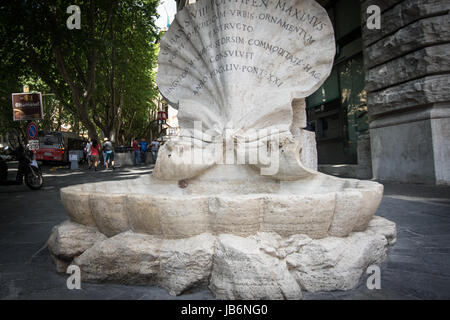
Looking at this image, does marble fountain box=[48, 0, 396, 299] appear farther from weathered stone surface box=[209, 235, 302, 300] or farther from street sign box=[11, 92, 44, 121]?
street sign box=[11, 92, 44, 121]

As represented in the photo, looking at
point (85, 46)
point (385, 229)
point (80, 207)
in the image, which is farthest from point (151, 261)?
point (85, 46)

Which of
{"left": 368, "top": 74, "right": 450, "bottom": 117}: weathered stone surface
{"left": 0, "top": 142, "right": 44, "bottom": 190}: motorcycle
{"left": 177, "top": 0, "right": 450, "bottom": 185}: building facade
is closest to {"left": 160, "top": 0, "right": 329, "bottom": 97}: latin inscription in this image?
{"left": 177, "top": 0, "right": 450, "bottom": 185}: building facade

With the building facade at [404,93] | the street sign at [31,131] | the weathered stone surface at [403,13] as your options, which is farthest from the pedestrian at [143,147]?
the weathered stone surface at [403,13]

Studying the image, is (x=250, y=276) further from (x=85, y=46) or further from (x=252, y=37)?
(x=85, y=46)

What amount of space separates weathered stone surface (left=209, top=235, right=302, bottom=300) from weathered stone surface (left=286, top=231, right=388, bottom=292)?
0.10 meters

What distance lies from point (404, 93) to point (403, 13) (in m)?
1.43

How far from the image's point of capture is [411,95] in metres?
5.28

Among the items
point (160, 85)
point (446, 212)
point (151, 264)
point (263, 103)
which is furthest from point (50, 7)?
point (446, 212)

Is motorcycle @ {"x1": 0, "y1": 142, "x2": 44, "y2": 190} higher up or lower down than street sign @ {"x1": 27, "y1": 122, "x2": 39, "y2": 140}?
lower down

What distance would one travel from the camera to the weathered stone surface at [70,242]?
2.11 meters

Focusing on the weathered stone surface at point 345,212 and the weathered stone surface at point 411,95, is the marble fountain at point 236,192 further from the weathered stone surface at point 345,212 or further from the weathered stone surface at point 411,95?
the weathered stone surface at point 411,95

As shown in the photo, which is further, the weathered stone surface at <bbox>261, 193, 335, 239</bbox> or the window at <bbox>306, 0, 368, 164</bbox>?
the window at <bbox>306, 0, 368, 164</bbox>

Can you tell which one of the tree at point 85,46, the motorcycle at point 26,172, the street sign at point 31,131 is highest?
the tree at point 85,46

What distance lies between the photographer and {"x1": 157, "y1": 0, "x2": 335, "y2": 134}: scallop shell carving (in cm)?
293
